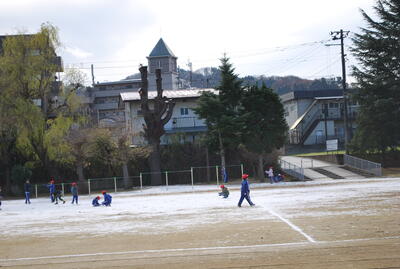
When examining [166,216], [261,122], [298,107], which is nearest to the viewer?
[166,216]

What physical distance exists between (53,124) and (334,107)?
1496 inches

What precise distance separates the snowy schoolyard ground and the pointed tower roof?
86.0m

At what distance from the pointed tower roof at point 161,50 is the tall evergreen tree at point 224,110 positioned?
6502 centimetres

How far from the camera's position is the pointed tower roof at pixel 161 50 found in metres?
108

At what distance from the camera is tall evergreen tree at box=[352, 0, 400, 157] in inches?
1841

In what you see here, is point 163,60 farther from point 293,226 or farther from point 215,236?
point 215,236

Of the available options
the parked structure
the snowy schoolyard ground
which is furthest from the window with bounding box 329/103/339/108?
→ the snowy schoolyard ground

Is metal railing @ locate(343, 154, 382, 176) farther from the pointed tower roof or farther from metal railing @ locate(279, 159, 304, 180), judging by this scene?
the pointed tower roof

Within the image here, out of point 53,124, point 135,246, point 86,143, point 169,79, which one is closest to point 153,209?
point 135,246

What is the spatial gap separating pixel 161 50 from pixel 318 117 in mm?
52894

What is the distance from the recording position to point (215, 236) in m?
14.8

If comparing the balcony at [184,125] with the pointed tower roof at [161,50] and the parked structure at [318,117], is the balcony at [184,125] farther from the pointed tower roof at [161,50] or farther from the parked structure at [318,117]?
the pointed tower roof at [161,50]

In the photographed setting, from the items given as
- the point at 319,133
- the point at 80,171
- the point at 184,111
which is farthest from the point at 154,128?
the point at 319,133

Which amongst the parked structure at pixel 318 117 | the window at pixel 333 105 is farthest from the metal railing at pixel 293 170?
the window at pixel 333 105
